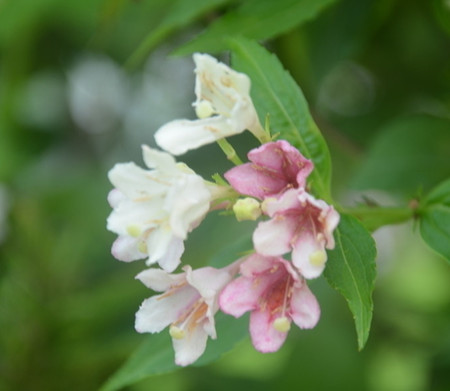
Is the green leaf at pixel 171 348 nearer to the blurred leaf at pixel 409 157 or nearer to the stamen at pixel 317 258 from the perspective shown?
the stamen at pixel 317 258

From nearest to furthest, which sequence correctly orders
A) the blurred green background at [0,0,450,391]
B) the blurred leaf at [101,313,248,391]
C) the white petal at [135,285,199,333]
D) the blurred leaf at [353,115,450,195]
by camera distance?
the white petal at [135,285,199,333]
the blurred leaf at [101,313,248,391]
the blurred leaf at [353,115,450,195]
the blurred green background at [0,0,450,391]

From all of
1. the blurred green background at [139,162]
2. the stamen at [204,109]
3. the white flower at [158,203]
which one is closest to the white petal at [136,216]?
the white flower at [158,203]

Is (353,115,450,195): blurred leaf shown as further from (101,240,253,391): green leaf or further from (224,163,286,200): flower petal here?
(224,163,286,200): flower petal

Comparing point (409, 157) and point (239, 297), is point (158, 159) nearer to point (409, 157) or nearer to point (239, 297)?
point (239, 297)

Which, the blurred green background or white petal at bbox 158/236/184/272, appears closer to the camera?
white petal at bbox 158/236/184/272

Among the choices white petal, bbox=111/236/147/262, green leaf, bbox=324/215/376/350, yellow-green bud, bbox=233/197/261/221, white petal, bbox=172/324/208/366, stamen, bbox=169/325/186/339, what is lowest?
green leaf, bbox=324/215/376/350

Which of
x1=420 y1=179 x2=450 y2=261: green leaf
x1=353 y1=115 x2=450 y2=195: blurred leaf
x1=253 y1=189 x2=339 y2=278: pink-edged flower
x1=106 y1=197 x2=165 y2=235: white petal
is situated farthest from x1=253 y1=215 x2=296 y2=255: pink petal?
x1=353 y1=115 x2=450 y2=195: blurred leaf

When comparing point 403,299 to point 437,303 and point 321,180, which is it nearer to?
point 437,303
